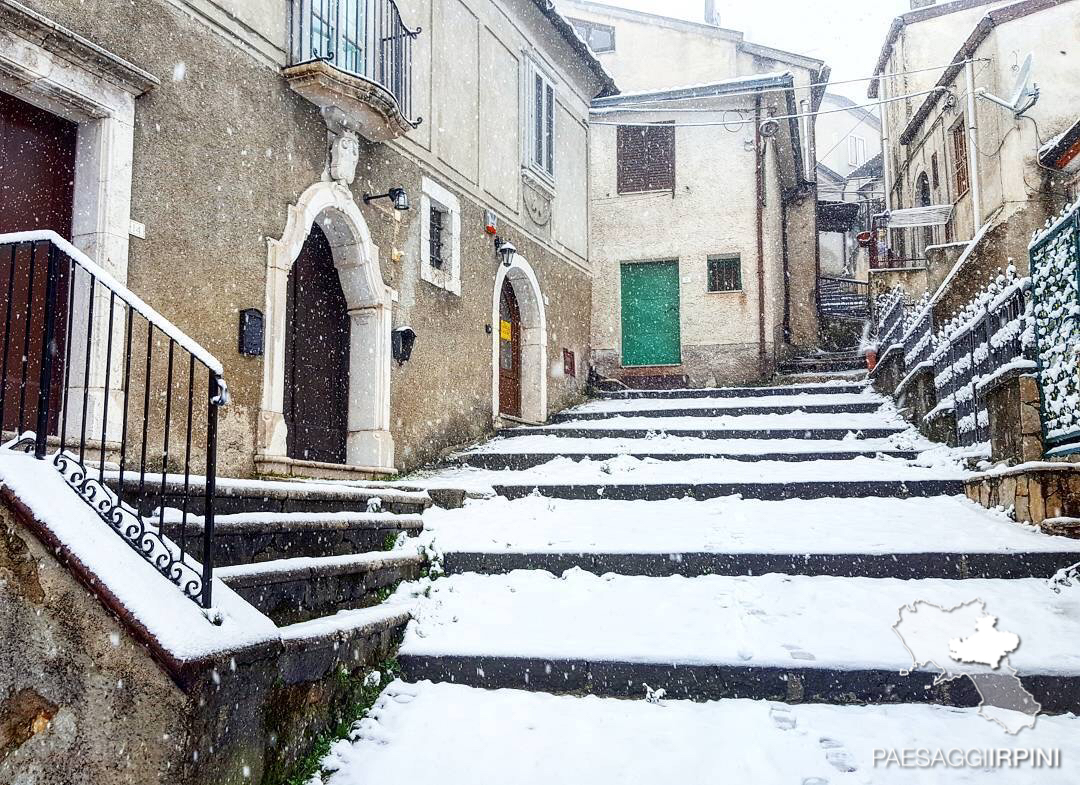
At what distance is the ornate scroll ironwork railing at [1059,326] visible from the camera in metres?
4.79

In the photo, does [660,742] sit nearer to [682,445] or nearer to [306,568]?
[306,568]

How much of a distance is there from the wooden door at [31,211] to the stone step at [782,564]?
8.96ft

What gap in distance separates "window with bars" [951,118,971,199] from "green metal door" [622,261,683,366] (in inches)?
224

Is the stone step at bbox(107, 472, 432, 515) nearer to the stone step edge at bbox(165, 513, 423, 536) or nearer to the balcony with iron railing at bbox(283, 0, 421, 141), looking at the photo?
the stone step edge at bbox(165, 513, 423, 536)

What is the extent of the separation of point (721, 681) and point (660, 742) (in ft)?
1.66

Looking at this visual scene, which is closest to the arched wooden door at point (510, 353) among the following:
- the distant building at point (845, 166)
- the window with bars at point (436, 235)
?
the window with bars at point (436, 235)

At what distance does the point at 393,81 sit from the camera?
27.5 ft

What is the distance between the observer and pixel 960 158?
1647cm

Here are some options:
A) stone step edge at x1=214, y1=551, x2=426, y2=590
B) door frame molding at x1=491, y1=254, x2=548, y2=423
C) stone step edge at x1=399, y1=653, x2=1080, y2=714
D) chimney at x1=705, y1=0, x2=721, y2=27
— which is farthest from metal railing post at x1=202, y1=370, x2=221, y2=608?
chimney at x1=705, y1=0, x2=721, y2=27

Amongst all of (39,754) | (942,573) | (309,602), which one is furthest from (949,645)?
(39,754)

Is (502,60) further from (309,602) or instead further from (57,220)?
(309,602)

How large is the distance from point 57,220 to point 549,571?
150 inches

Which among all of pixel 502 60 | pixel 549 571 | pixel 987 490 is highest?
pixel 502 60

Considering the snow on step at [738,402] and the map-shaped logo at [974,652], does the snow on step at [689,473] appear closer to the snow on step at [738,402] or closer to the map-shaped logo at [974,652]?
the map-shaped logo at [974,652]
